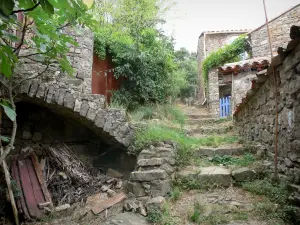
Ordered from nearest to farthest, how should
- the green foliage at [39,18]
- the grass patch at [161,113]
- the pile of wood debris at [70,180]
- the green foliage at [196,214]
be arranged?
the green foliage at [39,18], the green foliage at [196,214], the pile of wood debris at [70,180], the grass patch at [161,113]

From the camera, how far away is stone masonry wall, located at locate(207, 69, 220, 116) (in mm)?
9555

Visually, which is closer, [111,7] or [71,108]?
[71,108]

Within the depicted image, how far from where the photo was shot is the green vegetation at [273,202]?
7.45 ft

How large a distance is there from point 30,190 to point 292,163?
154 inches

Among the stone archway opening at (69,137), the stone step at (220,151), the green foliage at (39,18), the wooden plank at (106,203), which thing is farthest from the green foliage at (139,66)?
the green foliage at (39,18)

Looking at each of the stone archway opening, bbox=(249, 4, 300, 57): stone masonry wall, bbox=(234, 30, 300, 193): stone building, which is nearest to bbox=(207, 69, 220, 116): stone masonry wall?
bbox=(249, 4, 300, 57): stone masonry wall

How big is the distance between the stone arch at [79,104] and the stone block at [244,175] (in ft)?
6.59

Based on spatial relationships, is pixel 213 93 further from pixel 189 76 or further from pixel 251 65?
pixel 189 76

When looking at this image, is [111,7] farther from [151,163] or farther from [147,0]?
[151,163]

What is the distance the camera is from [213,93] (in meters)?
9.91

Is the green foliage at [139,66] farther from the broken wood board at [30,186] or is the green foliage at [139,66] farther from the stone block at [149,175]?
the stone block at [149,175]

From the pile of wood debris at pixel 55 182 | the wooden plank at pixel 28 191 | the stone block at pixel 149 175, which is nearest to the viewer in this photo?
the stone block at pixel 149 175

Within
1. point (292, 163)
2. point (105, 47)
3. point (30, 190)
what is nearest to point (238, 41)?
point (105, 47)

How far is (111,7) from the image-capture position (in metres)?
9.98
